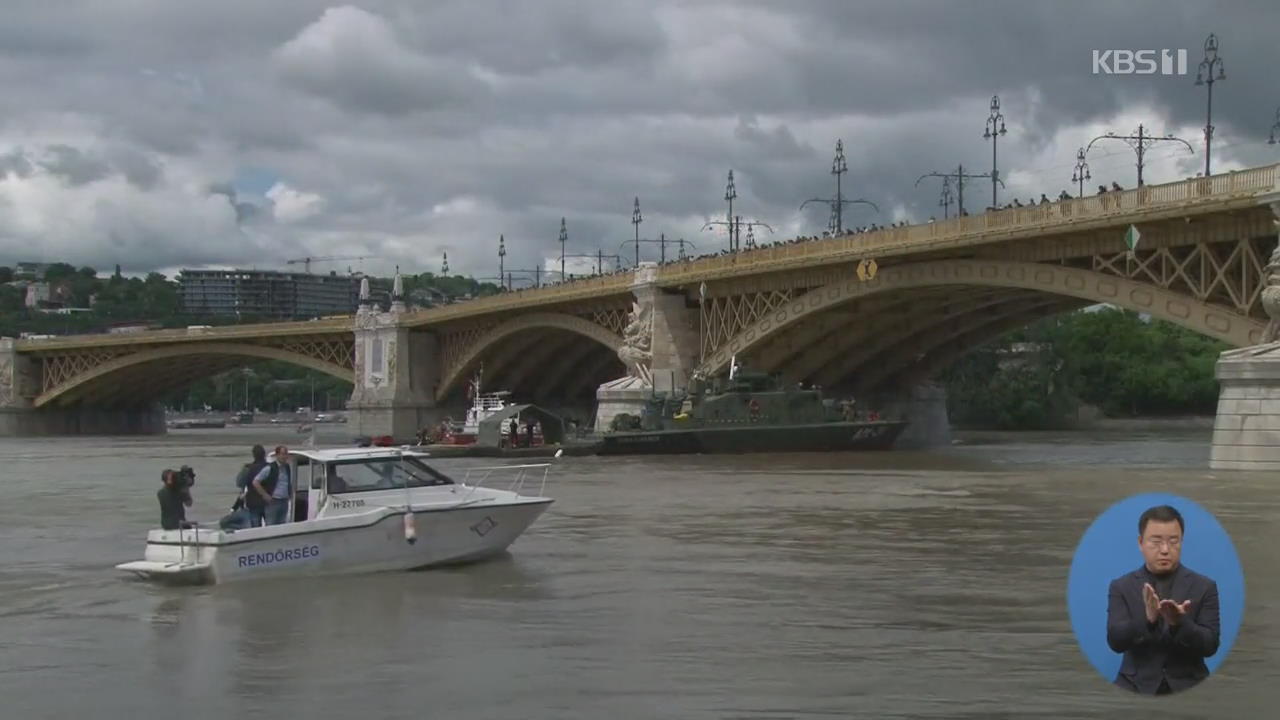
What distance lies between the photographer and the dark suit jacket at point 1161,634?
5738 mm

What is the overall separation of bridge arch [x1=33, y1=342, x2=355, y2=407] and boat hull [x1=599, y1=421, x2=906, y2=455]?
4835 cm

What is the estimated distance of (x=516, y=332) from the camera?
292ft

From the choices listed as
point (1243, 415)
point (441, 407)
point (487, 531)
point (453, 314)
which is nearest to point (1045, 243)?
point (1243, 415)

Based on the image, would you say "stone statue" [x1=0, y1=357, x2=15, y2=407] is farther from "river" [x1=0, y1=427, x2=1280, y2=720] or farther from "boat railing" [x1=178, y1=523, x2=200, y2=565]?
"boat railing" [x1=178, y1=523, x2=200, y2=565]

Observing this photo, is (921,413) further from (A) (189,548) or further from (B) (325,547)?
(A) (189,548)

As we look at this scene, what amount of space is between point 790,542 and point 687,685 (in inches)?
498

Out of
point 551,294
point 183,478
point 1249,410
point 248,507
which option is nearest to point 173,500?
point 183,478

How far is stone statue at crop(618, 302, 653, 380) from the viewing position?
7575 cm

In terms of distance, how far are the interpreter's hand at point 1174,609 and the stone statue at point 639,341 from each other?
69631 mm

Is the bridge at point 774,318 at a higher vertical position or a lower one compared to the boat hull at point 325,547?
higher

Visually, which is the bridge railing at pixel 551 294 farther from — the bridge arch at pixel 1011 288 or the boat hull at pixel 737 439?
the boat hull at pixel 737 439

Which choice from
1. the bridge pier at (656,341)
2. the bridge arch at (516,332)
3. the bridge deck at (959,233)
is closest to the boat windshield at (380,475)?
the bridge deck at (959,233)

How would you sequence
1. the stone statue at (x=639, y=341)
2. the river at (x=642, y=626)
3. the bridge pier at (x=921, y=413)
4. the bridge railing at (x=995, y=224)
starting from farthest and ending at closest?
the bridge pier at (x=921, y=413), the stone statue at (x=639, y=341), the bridge railing at (x=995, y=224), the river at (x=642, y=626)

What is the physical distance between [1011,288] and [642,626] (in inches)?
1608
